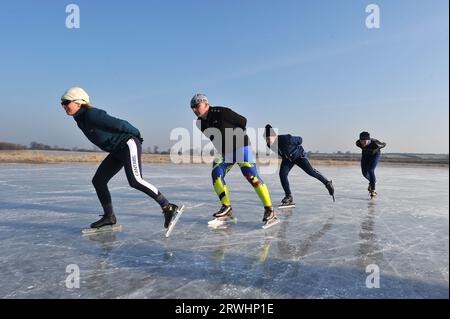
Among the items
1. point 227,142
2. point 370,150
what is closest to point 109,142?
point 227,142

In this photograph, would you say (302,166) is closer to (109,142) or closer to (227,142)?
(227,142)

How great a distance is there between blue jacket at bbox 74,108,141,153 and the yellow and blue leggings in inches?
40.8

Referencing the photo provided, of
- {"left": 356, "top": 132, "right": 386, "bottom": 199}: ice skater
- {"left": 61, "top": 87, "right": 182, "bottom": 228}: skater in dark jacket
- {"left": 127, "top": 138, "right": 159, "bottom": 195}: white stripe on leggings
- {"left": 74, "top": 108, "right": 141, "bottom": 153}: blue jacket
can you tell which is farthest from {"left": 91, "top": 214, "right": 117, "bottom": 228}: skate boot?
{"left": 356, "top": 132, "right": 386, "bottom": 199}: ice skater

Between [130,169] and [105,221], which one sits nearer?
[130,169]

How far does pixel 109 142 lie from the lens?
3.11 meters

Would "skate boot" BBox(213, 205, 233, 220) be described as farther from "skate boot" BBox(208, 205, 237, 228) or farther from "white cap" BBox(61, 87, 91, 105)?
"white cap" BBox(61, 87, 91, 105)

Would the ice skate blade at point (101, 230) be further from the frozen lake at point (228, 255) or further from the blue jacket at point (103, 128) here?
the blue jacket at point (103, 128)

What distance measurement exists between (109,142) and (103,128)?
0.15 metres

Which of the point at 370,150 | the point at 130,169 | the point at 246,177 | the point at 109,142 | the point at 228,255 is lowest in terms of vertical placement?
the point at 228,255

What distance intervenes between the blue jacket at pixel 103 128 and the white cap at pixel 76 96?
0.27 feet

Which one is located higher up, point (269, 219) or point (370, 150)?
point (370, 150)

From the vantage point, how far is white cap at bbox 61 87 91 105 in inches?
116

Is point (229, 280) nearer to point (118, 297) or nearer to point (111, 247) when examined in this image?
point (118, 297)
